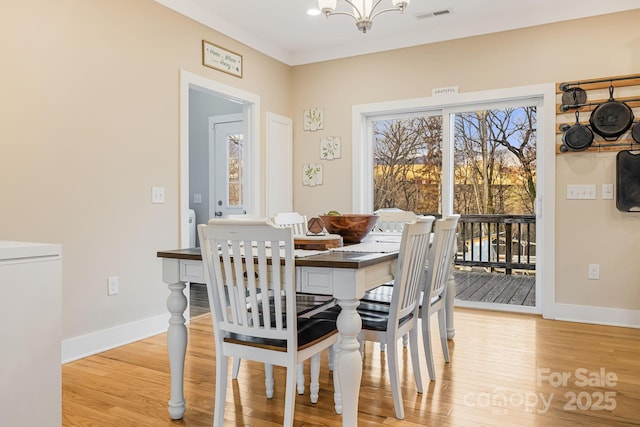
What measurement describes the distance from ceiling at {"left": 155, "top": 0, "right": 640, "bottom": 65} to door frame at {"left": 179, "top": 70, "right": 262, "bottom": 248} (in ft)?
1.68

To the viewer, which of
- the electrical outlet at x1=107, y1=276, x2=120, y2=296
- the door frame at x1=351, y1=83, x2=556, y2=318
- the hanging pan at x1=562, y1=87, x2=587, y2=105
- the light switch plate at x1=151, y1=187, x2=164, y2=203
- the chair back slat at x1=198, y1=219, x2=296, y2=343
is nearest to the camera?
the chair back slat at x1=198, y1=219, x2=296, y2=343

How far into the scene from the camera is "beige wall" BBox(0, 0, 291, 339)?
2646mm

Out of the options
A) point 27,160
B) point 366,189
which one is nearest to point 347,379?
point 27,160

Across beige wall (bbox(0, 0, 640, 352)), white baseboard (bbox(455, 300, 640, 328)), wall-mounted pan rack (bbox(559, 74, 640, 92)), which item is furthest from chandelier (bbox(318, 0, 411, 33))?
white baseboard (bbox(455, 300, 640, 328))

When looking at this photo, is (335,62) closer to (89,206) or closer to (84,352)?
(89,206)

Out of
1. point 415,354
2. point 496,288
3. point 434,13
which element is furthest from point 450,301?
point 434,13

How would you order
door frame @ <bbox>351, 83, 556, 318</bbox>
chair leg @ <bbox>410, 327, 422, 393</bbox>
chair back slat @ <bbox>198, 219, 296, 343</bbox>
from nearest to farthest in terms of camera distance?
chair back slat @ <bbox>198, 219, 296, 343</bbox>
chair leg @ <bbox>410, 327, 422, 393</bbox>
door frame @ <bbox>351, 83, 556, 318</bbox>

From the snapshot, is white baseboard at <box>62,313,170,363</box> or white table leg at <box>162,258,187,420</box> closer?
white table leg at <box>162,258,187,420</box>

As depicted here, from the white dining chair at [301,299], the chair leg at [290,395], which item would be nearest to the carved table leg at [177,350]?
the white dining chair at [301,299]

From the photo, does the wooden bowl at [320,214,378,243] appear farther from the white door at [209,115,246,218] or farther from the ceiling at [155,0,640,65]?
the white door at [209,115,246,218]

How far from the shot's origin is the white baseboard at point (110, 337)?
289cm

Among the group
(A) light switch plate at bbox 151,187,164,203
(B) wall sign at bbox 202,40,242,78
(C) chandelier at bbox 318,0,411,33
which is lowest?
(A) light switch plate at bbox 151,187,164,203

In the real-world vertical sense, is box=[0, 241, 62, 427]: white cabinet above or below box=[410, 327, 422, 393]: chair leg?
above

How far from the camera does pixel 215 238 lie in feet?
5.92
